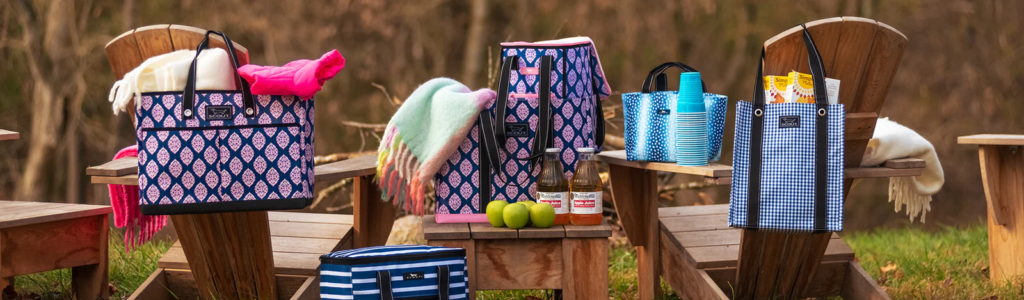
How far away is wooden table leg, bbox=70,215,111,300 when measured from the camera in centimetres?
376

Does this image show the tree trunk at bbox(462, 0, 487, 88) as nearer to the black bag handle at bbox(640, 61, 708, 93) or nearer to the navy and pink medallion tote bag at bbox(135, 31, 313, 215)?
the black bag handle at bbox(640, 61, 708, 93)

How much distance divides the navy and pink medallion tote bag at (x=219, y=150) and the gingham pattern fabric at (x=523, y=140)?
54cm

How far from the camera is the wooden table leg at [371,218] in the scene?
3652mm

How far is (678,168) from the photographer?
2.93 metres

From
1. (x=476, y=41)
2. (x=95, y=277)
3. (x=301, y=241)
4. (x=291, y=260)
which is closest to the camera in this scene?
(x=291, y=260)

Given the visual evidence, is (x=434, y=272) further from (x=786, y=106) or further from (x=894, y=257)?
(x=894, y=257)

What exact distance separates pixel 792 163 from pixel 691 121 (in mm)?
364

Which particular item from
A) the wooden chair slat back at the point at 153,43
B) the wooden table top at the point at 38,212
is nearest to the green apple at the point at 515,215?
the wooden chair slat back at the point at 153,43

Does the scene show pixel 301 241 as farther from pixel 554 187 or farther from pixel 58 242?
pixel 554 187

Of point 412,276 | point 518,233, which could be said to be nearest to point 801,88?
point 518,233

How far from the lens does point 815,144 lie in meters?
2.68

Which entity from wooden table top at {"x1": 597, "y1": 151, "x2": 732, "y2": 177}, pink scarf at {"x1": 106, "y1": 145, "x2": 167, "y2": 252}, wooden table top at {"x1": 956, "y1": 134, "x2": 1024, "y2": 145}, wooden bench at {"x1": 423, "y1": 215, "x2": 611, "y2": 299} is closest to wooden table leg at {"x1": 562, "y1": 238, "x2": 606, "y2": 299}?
wooden bench at {"x1": 423, "y1": 215, "x2": 611, "y2": 299}

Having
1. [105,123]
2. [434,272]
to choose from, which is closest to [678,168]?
[434,272]

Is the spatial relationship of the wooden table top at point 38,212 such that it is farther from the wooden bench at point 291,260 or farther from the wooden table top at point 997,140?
the wooden table top at point 997,140
